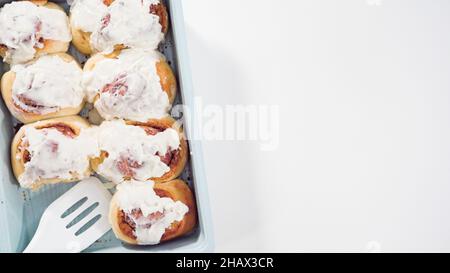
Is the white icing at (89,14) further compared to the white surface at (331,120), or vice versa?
the white surface at (331,120)

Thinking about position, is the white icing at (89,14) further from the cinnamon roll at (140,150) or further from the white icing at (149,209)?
the white icing at (149,209)

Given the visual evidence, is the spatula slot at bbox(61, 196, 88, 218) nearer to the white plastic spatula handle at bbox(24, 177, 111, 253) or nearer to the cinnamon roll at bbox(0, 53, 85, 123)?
the white plastic spatula handle at bbox(24, 177, 111, 253)

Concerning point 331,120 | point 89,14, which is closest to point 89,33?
point 89,14

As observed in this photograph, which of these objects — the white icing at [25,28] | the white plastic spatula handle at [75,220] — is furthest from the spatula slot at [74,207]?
the white icing at [25,28]

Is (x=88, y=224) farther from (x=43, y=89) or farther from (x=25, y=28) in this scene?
(x=25, y=28)

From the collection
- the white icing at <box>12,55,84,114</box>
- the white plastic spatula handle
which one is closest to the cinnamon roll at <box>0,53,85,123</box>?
the white icing at <box>12,55,84,114</box>

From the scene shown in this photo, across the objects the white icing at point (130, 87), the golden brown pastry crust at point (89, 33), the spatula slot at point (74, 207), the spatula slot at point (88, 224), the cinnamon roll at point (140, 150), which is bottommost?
the spatula slot at point (88, 224)

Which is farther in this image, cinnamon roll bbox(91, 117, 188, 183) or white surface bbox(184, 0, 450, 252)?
white surface bbox(184, 0, 450, 252)
